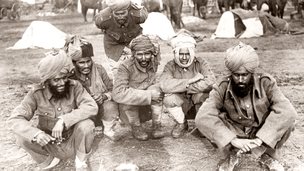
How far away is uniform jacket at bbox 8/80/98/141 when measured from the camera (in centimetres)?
357

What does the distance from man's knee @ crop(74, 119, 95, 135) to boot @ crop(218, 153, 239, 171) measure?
1138 millimetres

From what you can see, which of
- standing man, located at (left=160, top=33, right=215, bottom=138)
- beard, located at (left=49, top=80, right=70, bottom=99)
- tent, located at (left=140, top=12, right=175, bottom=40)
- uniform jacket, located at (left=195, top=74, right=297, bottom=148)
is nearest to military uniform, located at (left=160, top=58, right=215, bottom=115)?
standing man, located at (left=160, top=33, right=215, bottom=138)

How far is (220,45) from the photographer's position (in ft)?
34.9

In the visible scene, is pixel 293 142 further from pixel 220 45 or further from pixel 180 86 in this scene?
pixel 220 45

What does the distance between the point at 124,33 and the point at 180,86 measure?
4.06 ft

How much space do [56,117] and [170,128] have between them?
1.55 metres

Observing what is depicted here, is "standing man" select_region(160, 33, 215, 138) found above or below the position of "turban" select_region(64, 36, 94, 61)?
below

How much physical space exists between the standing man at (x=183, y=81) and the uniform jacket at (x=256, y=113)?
75 cm

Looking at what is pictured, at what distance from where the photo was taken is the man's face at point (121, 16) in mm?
5029

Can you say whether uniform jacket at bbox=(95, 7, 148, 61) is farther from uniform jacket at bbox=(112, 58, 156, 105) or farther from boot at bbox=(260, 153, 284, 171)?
boot at bbox=(260, 153, 284, 171)

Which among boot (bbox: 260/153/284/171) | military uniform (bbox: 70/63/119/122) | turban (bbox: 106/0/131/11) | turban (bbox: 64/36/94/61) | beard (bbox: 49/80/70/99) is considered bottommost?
boot (bbox: 260/153/284/171)

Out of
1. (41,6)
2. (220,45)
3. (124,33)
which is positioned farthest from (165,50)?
(41,6)

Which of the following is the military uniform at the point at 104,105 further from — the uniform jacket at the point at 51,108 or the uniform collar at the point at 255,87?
the uniform collar at the point at 255,87

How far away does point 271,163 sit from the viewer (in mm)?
3598
